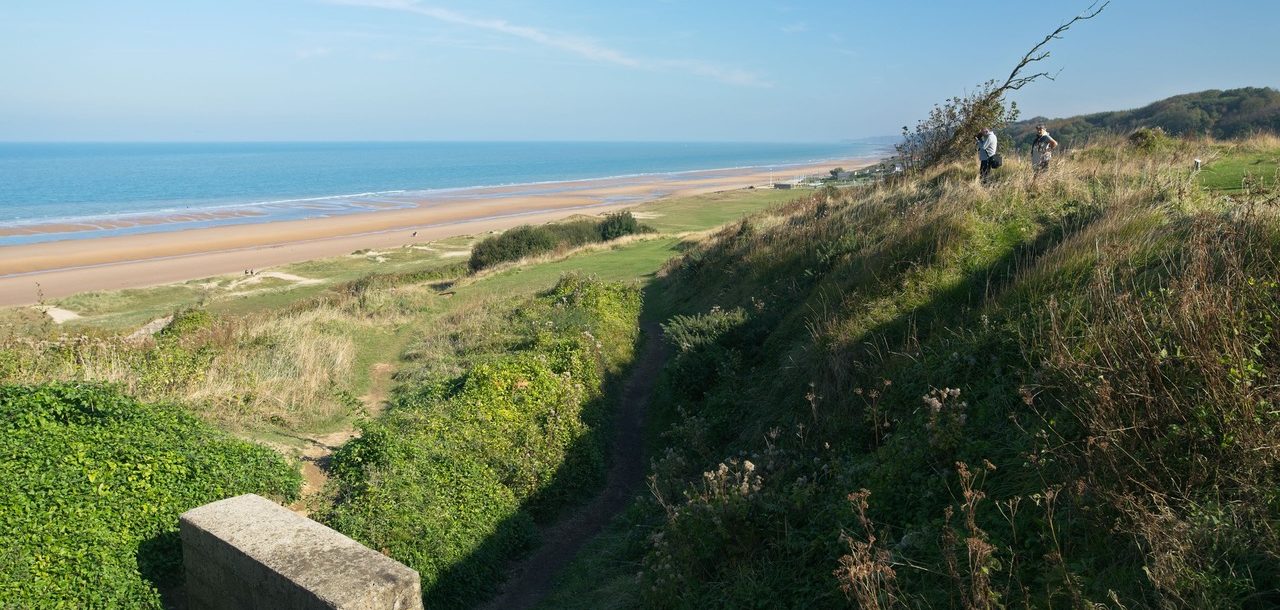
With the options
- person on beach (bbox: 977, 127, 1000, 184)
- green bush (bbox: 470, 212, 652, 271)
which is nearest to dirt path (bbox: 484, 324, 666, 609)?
person on beach (bbox: 977, 127, 1000, 184)

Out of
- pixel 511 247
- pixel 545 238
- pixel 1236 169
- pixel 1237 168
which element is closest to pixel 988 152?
pixel 1236 169

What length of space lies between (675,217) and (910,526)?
5110cm

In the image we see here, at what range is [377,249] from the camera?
4688 cm

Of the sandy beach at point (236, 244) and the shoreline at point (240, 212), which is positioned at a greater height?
the shoreline at point (240, 212)

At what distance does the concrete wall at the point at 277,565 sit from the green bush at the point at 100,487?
0.53m

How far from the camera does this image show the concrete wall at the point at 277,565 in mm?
5695

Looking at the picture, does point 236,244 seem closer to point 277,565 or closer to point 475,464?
point 475,464

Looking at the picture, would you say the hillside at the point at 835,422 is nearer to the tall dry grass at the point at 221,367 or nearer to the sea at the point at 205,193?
the tall dry grass at the point at 221,367

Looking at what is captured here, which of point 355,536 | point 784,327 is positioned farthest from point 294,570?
point 784,327

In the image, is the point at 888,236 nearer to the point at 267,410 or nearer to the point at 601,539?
the point at 601,539

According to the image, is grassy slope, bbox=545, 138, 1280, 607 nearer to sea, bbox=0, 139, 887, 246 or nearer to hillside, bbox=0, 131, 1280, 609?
hillside, bbox=0, 131, 1280, 609

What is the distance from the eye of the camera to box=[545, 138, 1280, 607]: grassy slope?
394cm

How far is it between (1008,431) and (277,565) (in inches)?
220

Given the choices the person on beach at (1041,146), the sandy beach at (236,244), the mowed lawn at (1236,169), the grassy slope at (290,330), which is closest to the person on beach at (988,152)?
the person on beach at (1041,146)
